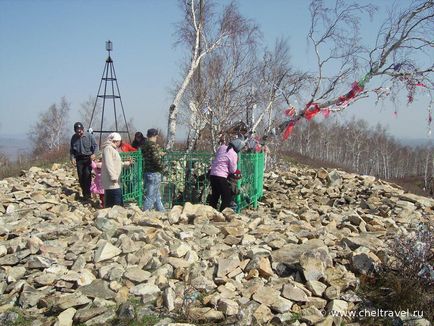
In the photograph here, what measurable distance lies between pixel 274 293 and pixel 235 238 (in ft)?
4.14

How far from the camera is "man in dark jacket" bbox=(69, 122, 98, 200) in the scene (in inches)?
314

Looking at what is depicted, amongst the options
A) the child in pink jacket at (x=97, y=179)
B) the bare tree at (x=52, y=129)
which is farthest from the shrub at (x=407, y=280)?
the bare tree at (x=52, y=129)

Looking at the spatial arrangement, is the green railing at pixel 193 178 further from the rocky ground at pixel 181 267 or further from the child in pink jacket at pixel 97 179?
the rocky ground at pixel 181 267

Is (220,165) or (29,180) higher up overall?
(220,165)

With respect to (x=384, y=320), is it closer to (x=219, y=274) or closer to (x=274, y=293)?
(x=274, y=293)

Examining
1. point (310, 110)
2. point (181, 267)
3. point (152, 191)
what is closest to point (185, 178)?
point (152, 191)

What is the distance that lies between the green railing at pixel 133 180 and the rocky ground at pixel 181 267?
5.48 feet

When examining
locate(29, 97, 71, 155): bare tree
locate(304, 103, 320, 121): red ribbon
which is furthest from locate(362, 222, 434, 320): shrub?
locate(29, 97, 71, 155): bare tree

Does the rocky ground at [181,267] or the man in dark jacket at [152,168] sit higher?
the man in dark jacket at [152,168]

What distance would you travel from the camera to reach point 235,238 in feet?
15.8

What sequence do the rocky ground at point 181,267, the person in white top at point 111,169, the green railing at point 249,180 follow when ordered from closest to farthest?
1. the rocky ground at point 181,267
2. the person in white top at point 111,169
3. the green railing at point 249,180

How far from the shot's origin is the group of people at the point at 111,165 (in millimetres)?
6195

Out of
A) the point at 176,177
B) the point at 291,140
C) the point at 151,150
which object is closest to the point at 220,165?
the point at 151,150

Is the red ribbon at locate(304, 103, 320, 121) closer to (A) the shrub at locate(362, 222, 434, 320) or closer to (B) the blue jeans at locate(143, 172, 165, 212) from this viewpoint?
(B) the blue jeans at locate(143, 172, 165, 212)
